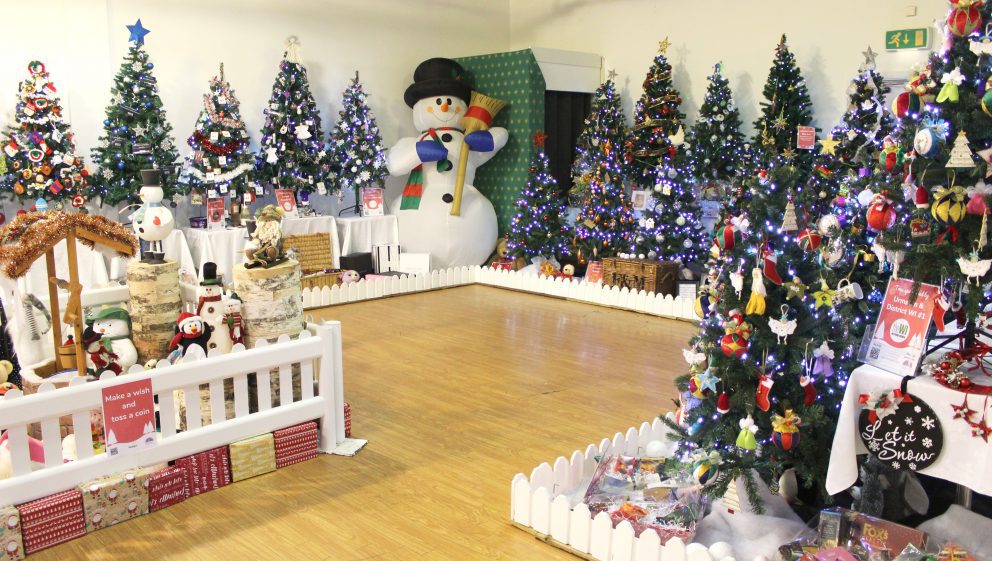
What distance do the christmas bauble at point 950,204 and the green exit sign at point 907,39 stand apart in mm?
5498

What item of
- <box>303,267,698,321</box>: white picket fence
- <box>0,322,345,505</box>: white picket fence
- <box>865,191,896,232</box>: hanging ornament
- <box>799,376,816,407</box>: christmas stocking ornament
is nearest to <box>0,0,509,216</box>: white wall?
<box>303,267,698,321</box>: white picket fence

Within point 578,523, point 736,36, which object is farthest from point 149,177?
point 736,36

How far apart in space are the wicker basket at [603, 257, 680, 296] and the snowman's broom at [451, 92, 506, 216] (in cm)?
215

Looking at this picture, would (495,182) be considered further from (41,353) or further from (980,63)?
(980,63)

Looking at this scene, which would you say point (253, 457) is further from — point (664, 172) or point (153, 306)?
point (664, 172)

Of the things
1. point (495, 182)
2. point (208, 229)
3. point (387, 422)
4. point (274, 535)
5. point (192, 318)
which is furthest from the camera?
point (495, 182)

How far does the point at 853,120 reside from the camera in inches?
268

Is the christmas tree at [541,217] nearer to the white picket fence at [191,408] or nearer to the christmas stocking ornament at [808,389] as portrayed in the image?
the white picket fence at [191,408]

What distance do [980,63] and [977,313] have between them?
79 cm

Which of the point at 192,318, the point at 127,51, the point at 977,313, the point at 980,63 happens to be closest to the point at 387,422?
the point at 192,318

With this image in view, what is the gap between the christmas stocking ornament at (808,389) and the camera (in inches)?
113

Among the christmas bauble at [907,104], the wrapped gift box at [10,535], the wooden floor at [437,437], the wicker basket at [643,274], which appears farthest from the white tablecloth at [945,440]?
the wicker basket at [643,274]

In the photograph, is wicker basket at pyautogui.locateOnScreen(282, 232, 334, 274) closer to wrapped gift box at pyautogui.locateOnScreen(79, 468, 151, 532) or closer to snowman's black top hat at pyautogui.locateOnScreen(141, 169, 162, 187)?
snowman's black top hat at pyautogui.locateOnScreen(141, 169, 162, 187)

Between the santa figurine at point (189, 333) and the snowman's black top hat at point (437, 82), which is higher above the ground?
the snowman's black top hat at point (437, 82)
